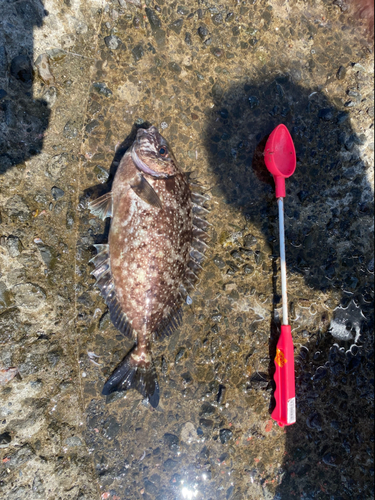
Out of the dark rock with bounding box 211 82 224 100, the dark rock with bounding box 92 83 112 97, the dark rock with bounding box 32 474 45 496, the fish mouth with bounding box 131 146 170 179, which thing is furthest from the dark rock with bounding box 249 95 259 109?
the dark rock with bounding box 32 474 45 496

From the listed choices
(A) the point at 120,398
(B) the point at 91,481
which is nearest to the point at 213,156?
(A) the point at 120,398

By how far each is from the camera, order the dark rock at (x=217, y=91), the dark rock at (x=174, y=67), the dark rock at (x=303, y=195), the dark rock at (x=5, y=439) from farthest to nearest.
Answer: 1. the dark rock at (x=303, y=195)
2. the dark rock at (x=217, y=91)
3. the dark rock at (x=174, y=67)
4. the dark rock at (x=5, y=439)

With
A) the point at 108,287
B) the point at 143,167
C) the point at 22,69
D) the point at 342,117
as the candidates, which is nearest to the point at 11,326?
the point at 108,287

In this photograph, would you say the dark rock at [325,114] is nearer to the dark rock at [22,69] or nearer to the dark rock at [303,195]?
the dark rock at [303,195]

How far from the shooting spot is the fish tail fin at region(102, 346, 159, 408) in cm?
265

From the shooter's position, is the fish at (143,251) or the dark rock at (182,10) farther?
the dark rock at (182,10)

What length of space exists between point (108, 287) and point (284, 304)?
1.76 m

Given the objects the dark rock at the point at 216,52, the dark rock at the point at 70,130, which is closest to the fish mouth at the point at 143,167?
the dark rock at the point at 70,130

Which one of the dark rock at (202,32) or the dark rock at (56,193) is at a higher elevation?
the dark rock at (202,32)

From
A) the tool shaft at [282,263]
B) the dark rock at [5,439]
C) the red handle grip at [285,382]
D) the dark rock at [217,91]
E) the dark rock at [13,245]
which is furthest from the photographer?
the dark rock at [217,91]

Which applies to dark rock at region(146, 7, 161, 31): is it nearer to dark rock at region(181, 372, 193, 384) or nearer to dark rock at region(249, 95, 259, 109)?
dark rock at region(249, 95, 259, 109)

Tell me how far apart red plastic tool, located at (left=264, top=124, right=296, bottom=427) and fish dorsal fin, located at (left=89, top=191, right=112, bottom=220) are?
1.72 meters

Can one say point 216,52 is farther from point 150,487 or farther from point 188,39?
point 150,487

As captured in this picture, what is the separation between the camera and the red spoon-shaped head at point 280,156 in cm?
299
